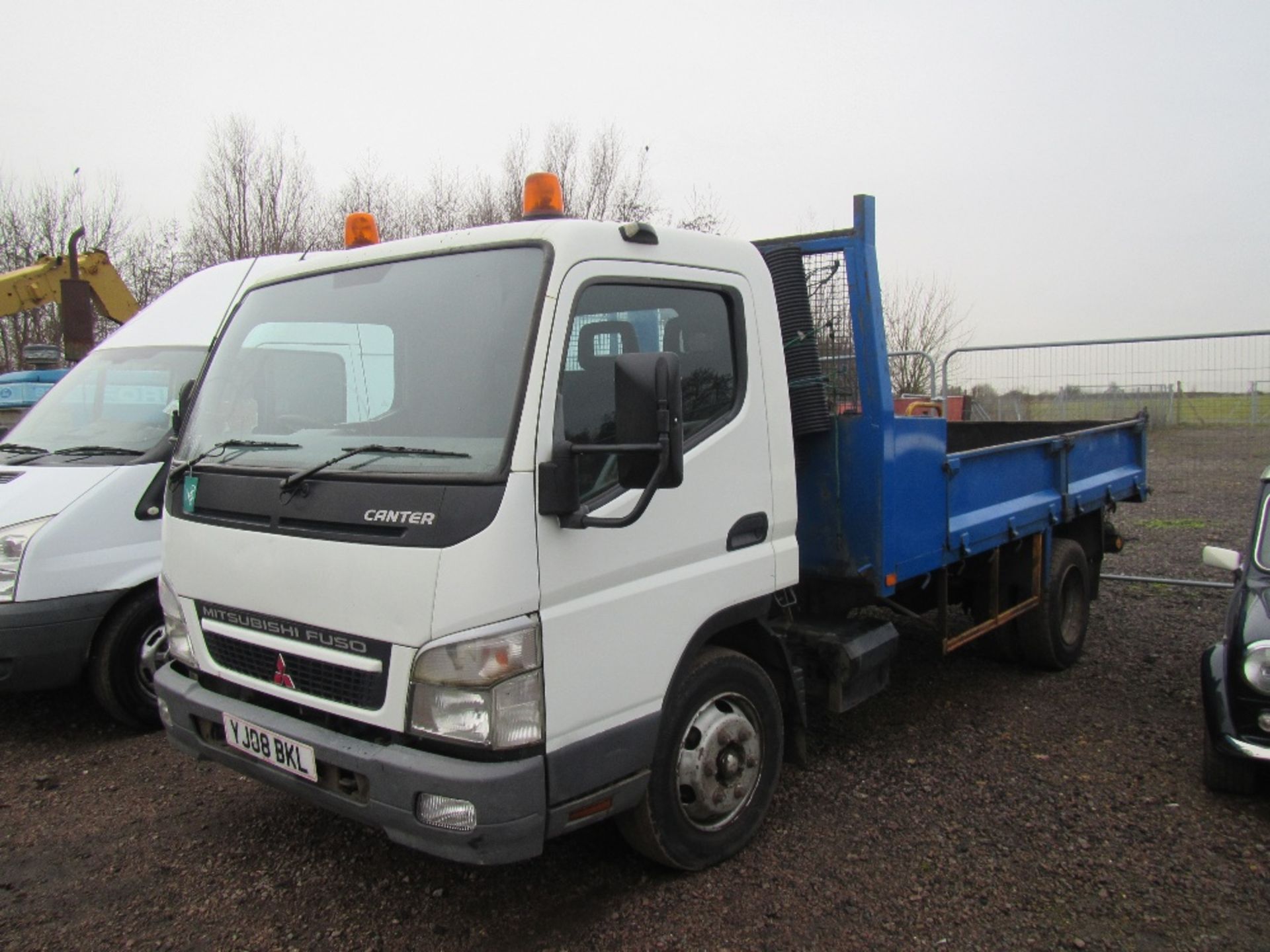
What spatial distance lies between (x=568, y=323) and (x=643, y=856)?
199cm

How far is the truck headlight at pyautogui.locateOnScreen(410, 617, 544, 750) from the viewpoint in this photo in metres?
2.62

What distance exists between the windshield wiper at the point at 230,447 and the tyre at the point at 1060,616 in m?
4.47

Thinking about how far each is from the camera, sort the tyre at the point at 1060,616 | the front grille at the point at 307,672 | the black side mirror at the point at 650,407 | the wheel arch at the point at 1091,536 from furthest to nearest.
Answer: the wheel arch at the point at 1091,536
the tyre at the point at 1060,616
the front grille at the point at 307,672
the black side mirror at the point at 650,407

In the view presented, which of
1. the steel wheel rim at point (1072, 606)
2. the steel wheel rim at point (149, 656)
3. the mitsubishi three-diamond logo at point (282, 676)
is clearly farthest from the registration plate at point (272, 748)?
the steel wheel rim at point (1072, 606)

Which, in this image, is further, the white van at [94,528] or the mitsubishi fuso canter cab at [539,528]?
the white van at [94,528]

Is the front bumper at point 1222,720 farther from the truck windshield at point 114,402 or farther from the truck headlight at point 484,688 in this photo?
the truck windshield at point 114,402

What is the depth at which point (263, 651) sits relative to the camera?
3.09 metres

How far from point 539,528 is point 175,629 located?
171cm

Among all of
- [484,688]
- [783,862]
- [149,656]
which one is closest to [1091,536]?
[783,862]

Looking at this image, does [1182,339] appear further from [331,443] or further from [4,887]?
[4,887]

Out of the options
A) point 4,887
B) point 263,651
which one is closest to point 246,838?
point 4,887

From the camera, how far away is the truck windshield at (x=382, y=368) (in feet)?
9.23

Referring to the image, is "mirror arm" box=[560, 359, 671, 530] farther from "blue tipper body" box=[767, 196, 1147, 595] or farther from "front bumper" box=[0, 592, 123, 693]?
"front bumper" box=[0, 592, 123, 693]

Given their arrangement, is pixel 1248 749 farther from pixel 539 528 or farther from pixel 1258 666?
pixel 539 528
